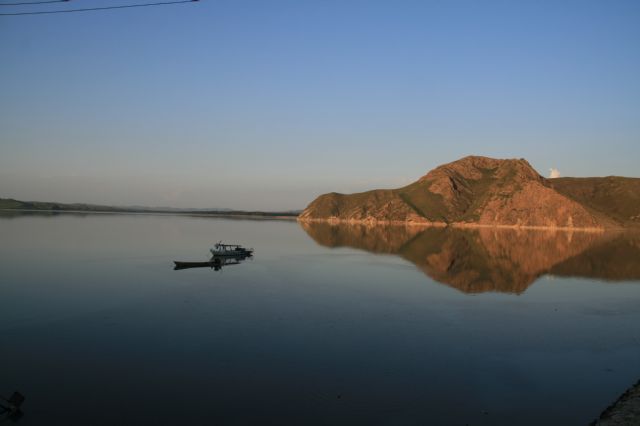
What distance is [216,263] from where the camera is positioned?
75.9 meters

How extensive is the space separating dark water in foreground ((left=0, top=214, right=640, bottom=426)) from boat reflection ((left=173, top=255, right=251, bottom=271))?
7054 millimetres

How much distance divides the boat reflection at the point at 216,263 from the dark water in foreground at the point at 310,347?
7054mm

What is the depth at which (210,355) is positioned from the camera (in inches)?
1093

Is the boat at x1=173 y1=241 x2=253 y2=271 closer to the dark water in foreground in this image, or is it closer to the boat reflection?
the boat reflection

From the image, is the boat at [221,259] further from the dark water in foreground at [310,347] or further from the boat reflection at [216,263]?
the dark water in foreground at [310,347]

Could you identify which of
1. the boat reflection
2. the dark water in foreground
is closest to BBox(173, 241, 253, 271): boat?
the boat reflection

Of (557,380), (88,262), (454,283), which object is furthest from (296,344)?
(88,262)

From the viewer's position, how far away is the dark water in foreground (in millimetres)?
20969

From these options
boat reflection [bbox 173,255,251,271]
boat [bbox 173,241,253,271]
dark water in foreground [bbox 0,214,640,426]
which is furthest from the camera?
boat [bbox 173,241,253,271]

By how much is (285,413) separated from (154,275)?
46477 millimetres

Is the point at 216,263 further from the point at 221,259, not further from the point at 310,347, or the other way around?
the point at 310,347

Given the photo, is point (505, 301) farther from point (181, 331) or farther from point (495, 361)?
point (181, 331)

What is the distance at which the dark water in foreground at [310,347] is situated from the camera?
21.0m

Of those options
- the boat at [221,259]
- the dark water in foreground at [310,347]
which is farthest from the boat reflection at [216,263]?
the dark water in foreground at [310,347]
